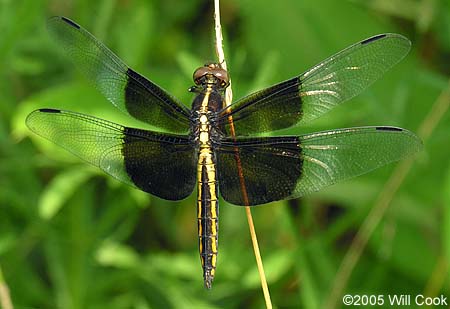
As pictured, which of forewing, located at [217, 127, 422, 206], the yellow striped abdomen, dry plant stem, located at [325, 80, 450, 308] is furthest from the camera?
dry plant stem, located at [325, 80, 450, 308]

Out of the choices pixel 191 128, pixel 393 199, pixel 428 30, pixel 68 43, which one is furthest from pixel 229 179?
pixel 428 30

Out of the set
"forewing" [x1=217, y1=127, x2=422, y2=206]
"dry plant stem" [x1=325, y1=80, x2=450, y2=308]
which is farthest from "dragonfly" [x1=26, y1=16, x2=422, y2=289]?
"dry plant stem" [x1=325, y1=80, x2=450, y2=308]

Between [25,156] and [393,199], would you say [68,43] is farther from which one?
[393,199]

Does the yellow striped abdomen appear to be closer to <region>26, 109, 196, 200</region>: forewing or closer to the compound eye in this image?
<region>26, 109, 196, 200</region>: forewing

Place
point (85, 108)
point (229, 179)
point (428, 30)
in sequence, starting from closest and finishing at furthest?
point (229, 179), point (85, 108), point (428, 30)

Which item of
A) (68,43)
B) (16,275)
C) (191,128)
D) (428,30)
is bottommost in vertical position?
(16,275)

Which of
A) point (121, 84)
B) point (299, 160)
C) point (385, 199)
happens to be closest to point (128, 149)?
point (121, 84)
